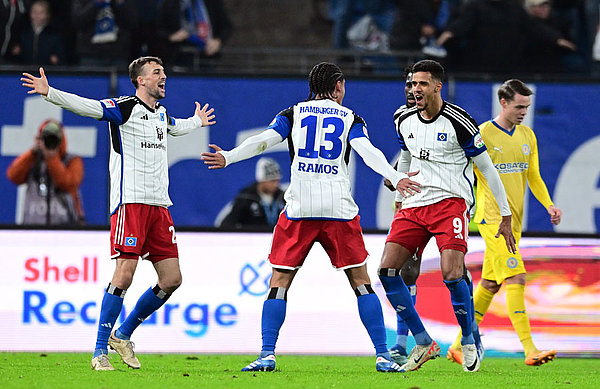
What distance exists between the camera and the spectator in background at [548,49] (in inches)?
516

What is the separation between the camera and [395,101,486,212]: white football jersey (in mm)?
7734

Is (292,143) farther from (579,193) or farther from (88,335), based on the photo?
(579,193)

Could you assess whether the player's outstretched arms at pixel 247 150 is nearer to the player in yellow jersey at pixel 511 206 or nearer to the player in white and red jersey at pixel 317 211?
the player in white and red jersey at pixel 317 211

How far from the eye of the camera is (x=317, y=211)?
746 centimetres

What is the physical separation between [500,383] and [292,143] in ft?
7.42

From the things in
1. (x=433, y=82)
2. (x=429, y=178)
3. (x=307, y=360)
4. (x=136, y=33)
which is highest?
(x=136, y=33)

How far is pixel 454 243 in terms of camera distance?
7.69 meters

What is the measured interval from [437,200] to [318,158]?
102 centimetres

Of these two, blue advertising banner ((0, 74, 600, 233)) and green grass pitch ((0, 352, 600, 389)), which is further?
blue advertising banner ((0, 74, 600, 233))

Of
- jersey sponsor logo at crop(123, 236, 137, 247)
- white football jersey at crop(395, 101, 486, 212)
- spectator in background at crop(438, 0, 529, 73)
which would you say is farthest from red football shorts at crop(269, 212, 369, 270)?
spectator in background at crop(438, 0, 529, 73)

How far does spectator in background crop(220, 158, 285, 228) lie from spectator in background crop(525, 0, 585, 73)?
3720 mm

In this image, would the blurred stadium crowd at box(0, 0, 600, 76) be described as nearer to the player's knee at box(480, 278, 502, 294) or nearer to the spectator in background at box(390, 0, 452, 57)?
the spectator in background at box(390, 0, 452, 57)

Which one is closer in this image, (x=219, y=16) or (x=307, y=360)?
(x=307, y=360)

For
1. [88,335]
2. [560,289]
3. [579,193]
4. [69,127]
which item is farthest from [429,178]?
[69,127]
